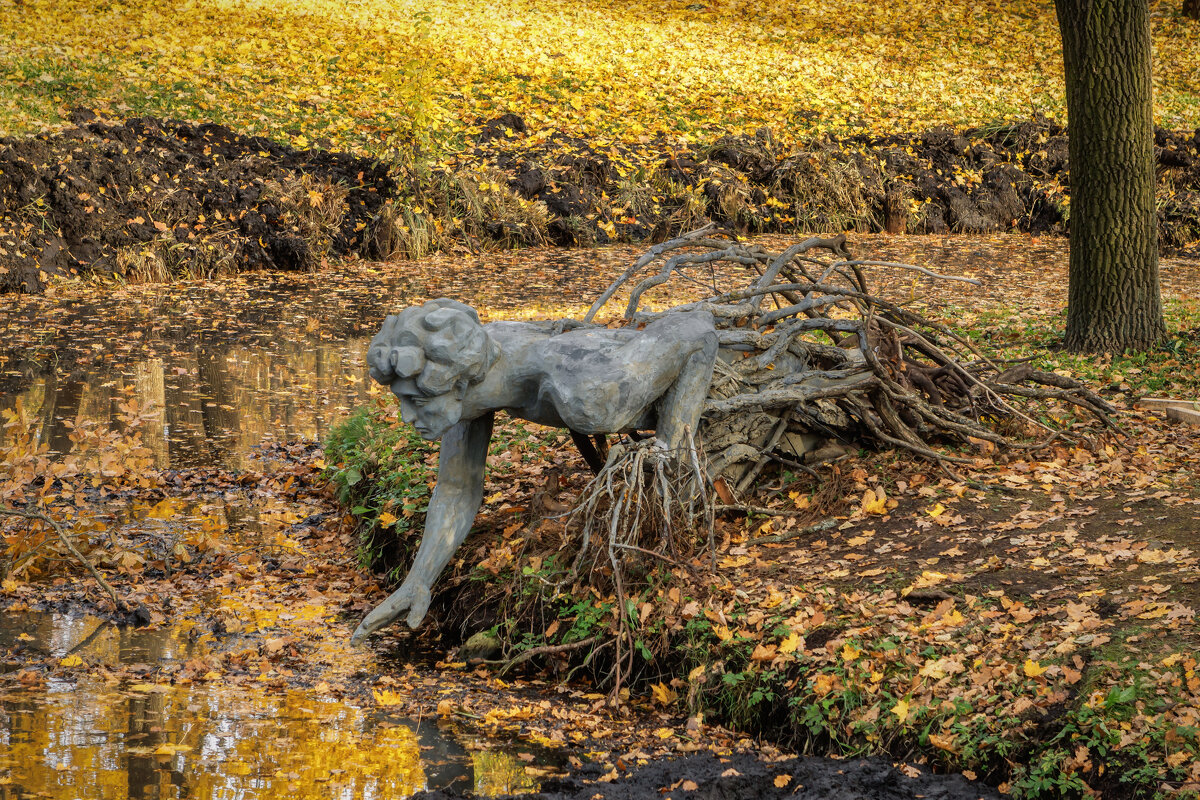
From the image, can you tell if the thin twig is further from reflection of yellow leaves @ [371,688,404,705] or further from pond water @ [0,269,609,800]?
reflection of yellow leaves @ [371,688,404,705]

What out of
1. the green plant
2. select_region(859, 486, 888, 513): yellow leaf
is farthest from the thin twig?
select_region(859, 486, 888, 513): yellow leaf

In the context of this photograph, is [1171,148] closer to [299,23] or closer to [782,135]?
[782,135]

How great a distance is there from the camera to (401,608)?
5.27 meters

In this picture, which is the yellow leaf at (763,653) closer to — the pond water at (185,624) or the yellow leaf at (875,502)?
the pond water at (185,624)

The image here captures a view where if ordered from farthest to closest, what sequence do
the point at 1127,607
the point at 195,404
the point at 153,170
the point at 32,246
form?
1. the point at 153,170
2. the point at 32,246
3. the point at 195,404
4. the point at 1127,607

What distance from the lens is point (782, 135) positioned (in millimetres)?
18047

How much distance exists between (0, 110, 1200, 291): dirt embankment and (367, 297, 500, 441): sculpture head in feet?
34.0

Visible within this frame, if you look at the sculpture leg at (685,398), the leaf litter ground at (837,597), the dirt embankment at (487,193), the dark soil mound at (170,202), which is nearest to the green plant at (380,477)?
the leaf litter ground at (837,597)

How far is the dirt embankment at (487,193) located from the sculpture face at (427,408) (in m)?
10.4

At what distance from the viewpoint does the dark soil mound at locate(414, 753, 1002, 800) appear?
3.99 meters

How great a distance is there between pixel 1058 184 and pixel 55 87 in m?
14.7

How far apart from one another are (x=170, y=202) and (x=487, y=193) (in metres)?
4.28

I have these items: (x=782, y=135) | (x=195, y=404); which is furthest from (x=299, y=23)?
(x=195, y=404)

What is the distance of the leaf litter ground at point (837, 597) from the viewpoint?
429 centimetres
